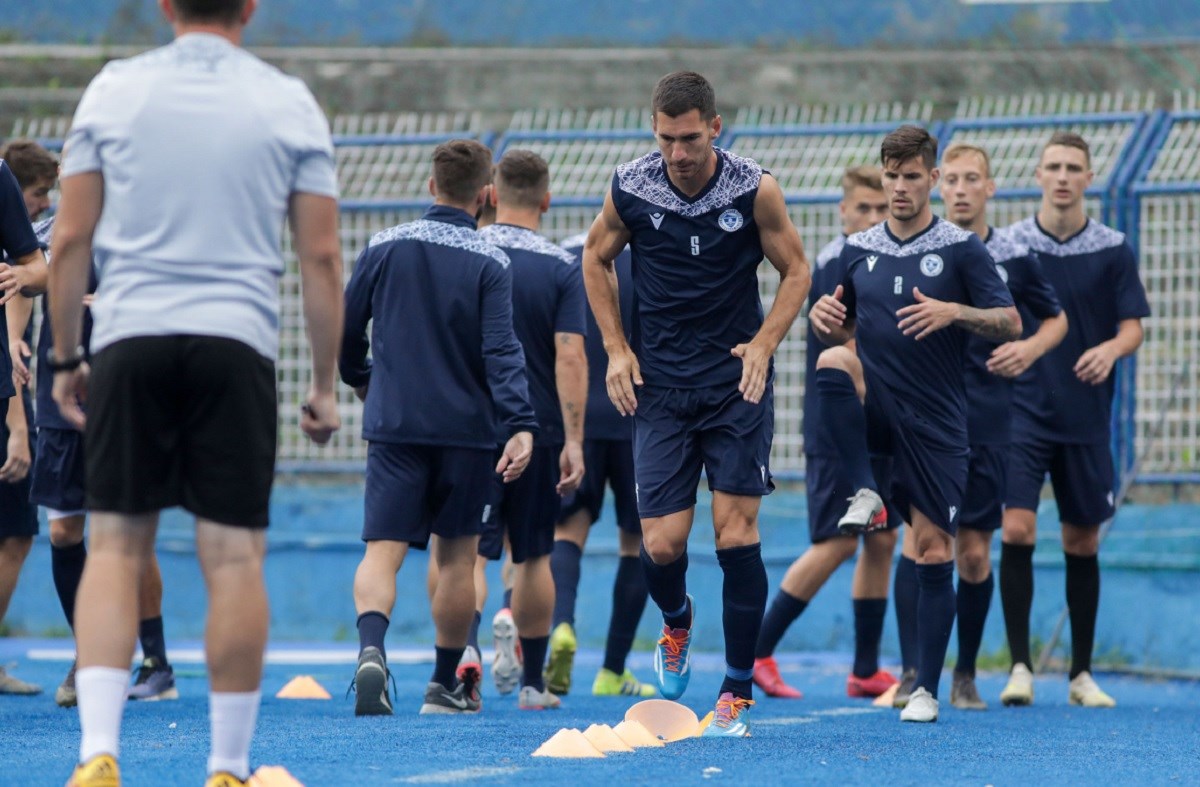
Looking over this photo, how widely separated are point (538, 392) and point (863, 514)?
1931 millimetres

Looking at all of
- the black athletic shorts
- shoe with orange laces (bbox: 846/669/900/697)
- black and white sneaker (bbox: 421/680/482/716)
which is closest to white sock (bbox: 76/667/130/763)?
the black athletic shorts

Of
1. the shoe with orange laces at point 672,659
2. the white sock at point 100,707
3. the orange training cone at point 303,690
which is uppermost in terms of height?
the white sock at point 100,707

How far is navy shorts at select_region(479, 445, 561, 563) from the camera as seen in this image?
7852mm

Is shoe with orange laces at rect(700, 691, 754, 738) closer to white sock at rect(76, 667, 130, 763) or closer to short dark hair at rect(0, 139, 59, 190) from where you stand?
white sock at rect(76, 667, 130, 763)

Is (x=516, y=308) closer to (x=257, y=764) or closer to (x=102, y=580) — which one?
(x=257, y=764)

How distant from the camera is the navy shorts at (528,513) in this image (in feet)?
25.8

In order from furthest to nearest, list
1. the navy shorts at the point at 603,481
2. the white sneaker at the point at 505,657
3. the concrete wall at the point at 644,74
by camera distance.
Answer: the concrete wall at the point at 644,74 → the navy shorts at the point at 603,481 → the white sneaker at the point at 505,657

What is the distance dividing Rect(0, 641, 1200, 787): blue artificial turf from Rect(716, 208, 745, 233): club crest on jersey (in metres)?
1.87

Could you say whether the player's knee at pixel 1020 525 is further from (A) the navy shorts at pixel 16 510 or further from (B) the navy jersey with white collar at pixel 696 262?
(A) the navy shorts at pixel 16 510

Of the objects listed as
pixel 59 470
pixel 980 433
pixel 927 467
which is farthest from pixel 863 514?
pixel 59 470

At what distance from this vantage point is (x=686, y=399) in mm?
6559

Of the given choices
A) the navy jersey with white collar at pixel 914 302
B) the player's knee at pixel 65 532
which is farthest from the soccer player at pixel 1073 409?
the player's knee at pixel 65 532

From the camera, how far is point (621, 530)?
29.4 feet

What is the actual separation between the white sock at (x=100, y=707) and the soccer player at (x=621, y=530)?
4.58m
